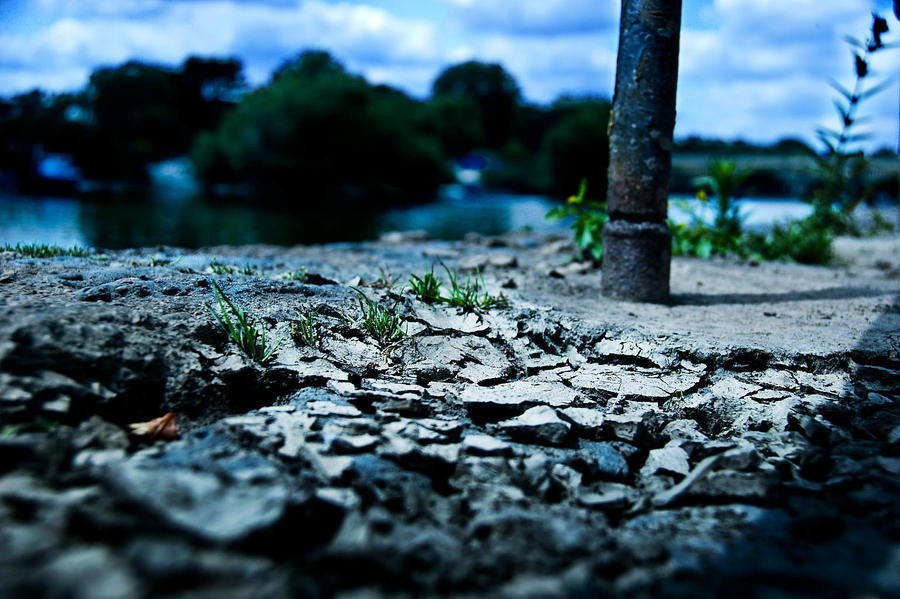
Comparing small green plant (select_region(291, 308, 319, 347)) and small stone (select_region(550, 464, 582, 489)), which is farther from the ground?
small green plant (select_region(291, 308, 319, 347))

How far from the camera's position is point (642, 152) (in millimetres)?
3760

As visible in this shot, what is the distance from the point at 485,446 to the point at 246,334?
A: 1141mm

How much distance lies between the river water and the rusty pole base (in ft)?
9.10

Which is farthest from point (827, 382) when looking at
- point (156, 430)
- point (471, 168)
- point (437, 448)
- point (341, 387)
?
point (471, 168)

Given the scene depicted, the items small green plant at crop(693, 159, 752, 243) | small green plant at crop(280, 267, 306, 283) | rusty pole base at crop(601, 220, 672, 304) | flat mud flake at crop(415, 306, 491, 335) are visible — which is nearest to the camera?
flat mud flake at crop(415, 306, 491, 335)

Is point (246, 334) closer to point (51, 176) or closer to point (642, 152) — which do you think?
point (642, 152)

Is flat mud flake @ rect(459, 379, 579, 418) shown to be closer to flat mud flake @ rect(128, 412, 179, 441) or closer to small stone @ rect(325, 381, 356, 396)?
small stone @ rect(325, 381, 356, 396)

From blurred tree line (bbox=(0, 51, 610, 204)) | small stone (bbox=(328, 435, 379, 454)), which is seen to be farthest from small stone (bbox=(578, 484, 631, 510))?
blurred tree line (bbox=(0, 51, 610, 204))

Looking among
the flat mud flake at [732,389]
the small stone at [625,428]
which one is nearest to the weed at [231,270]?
the small stone at [625,428]

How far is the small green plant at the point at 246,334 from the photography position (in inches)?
99.2

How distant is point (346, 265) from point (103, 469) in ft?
9.80

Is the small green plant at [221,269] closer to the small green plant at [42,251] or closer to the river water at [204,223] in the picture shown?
the small green plant at [42,251]

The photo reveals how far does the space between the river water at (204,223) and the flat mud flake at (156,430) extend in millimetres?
4646

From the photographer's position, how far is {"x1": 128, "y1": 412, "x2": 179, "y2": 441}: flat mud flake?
2.04m
